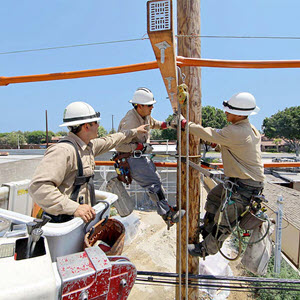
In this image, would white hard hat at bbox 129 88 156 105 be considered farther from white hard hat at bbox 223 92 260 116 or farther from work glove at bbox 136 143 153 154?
white hard hat at bbox 223 92 260 116

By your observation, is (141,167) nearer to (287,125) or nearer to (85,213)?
(85,213)

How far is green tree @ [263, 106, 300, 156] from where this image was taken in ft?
122

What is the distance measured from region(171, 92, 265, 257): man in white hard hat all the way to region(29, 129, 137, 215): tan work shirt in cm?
121

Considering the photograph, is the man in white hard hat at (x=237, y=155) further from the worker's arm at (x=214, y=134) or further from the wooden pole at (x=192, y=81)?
the wooden pole at (x=192, y=81)

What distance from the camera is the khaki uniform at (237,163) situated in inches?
108

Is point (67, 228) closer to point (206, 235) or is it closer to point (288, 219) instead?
point (206, 235)

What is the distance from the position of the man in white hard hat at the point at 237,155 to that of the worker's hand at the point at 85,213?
144 cm

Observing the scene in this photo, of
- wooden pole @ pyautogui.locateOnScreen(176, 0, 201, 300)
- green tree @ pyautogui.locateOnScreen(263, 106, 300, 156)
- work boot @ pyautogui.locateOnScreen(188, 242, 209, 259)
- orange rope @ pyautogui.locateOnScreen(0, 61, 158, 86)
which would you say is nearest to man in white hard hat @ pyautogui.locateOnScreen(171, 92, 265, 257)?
work boot @ pyautogui.locateOnScreen(188, 242, 209, 259)

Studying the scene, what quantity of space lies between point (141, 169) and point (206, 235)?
138 cm

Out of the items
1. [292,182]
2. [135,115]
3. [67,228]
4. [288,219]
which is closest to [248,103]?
[135,115]

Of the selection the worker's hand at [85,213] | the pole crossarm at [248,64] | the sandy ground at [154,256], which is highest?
the pole crossarm at [248,64]

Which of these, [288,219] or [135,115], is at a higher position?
[135,115]

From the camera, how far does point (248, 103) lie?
283 centimetres

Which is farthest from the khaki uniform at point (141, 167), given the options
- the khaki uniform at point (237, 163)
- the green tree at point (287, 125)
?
the green tree at point (287, 125)
